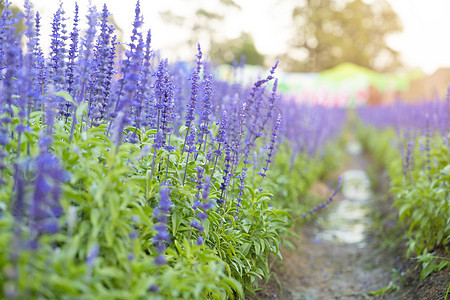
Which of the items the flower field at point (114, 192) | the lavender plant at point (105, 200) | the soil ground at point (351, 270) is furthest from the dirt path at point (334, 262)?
the lavender plant at point (105, 200)

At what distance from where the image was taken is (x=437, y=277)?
4172 mm

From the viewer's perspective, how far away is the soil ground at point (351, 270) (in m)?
4.47

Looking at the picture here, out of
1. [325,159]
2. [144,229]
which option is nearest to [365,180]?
[325,159]

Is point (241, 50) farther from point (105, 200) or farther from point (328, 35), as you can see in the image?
point (105, 200)

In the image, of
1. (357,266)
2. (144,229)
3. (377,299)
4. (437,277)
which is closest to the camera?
(144,229)

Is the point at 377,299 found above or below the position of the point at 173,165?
below

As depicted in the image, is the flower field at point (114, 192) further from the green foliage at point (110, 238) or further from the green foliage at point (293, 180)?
the green foliage at point (293, 180)

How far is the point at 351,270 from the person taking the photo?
18.9 feet

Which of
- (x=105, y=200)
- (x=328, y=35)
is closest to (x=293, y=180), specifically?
(x=105, y=200)

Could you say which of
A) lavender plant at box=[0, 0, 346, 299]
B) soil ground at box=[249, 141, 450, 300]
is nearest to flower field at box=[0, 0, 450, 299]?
lavender plant at box=[0, 0, 346, 299]

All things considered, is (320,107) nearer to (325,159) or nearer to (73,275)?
(325,159)

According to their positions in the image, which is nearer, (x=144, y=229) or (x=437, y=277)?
(x=144, y=229)

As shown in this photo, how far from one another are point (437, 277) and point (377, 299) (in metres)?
0.80

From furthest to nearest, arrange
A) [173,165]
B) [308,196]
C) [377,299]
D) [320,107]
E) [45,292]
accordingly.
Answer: [320,107], [308,196], [377,299], [173,165], [45,292]
